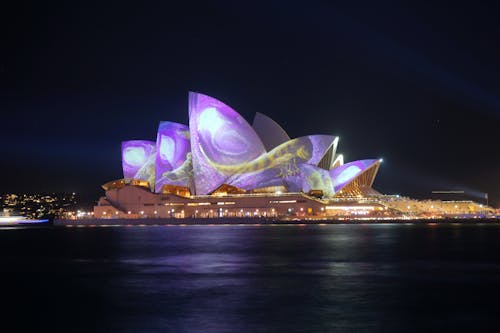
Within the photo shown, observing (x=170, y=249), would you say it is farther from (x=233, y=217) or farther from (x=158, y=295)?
(x=233, y=217)

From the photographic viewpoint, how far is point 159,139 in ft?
247

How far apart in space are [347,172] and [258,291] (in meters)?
58.8

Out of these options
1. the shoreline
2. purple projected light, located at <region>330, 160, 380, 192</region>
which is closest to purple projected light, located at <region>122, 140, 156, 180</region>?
the shoreline

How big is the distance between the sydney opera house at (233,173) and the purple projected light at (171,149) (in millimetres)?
131

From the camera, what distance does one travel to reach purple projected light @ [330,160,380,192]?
73188mm

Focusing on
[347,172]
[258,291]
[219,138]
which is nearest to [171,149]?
[219,138]

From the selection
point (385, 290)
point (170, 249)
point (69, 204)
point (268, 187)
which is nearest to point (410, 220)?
point (268, 187)

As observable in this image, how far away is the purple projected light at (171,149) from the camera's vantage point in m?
74.9

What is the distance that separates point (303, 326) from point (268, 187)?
198 feet

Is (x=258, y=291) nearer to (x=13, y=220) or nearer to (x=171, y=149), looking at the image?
(x=171, y=149)

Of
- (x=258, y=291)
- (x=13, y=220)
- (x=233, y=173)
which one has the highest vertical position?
(x=233, y=173)

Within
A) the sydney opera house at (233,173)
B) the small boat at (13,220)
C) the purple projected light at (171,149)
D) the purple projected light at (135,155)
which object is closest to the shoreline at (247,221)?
the sydney opera house at (233,173)

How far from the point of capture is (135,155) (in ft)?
274

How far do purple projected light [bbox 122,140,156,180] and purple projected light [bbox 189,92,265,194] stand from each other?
14735mm
